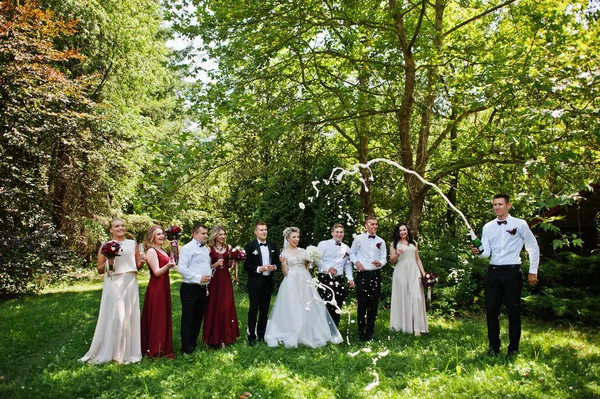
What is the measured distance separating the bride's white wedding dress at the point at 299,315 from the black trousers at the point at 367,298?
0.43 meters

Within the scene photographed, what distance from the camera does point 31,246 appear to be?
13.0 meters

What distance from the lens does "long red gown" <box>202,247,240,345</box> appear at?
758cm

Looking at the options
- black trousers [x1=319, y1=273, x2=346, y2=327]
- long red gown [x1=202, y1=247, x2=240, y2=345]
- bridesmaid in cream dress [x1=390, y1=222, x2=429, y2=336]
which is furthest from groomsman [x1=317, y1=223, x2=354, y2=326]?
long red gown [x1=202, y1=247, x2=240, y2=345]

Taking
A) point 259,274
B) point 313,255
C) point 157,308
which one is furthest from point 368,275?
point 157,308

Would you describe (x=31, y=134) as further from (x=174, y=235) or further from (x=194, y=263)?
(x=194, y=263)

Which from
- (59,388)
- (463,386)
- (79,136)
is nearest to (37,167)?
(79,136)

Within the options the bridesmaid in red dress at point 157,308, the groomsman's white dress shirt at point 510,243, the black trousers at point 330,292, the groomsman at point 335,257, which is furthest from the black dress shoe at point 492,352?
the bridesmaid in red dress at point 157,308

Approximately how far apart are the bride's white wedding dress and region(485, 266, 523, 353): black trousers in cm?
244

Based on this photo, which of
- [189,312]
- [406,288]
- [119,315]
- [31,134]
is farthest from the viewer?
[31,134]

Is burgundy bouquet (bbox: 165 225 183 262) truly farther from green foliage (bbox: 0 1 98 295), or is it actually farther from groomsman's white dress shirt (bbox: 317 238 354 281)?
green foliage (bbox: 0 1 98 295)

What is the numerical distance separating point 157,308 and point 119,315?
1.78 ft

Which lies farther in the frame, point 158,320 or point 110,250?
point 158,320

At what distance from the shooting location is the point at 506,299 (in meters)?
6.47

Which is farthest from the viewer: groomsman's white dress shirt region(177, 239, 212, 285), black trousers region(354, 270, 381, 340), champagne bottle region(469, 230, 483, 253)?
black trousers region(354, 270, 381, 340)
